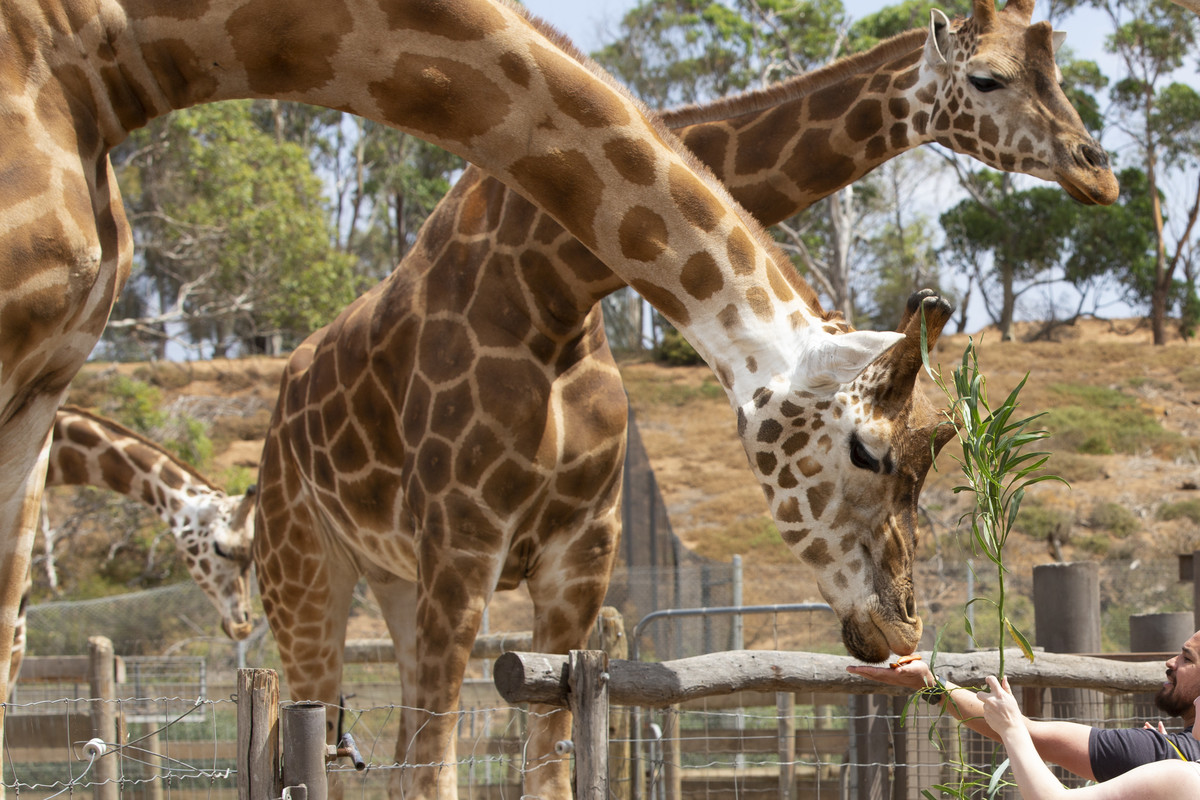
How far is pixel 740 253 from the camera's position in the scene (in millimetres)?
3203

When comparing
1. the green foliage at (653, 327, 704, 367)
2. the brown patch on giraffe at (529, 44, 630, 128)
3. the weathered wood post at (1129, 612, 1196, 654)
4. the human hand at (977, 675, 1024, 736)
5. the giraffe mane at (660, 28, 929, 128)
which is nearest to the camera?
the human hand at (977, 675, 1024, 736)

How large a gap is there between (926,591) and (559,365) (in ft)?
51.3

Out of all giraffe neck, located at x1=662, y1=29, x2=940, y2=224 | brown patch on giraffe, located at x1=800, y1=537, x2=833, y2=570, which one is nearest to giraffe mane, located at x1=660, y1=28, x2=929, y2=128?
giraffe neck, located at x1=662, y1=29, x2=940, y2=224

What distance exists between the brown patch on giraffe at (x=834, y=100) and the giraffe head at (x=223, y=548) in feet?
21.4

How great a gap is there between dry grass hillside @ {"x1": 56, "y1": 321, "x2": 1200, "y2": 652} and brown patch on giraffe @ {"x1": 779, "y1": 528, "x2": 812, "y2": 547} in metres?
12.9

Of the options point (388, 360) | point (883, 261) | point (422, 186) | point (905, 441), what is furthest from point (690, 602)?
point (883, 261)

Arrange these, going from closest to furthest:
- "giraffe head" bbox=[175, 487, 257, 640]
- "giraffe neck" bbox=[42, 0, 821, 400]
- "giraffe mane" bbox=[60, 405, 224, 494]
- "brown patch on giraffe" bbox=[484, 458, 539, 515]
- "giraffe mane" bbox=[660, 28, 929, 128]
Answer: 1. "giraffe neck" bbox=[42, 0, 821, 400]
2. "brown patch on giraffe" bbox=[484, 458, 539, 515]
3. "giraffe mane" bbox=[660, 28, 929, 128]
4. "giraffe mane" bbox=[60, 405, 224, 494]
5. "giraffe head" bbox=[175, 487, 257, 640]

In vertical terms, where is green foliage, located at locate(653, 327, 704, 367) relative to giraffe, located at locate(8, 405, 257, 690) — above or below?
above

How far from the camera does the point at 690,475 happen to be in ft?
86.5

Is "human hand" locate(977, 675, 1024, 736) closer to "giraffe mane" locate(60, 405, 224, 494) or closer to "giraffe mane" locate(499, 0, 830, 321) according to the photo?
"giraffe mane" locate(499, 0, 830, 321)

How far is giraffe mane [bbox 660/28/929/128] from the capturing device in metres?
4.40

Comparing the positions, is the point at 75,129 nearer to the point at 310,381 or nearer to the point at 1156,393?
the point at 310,381

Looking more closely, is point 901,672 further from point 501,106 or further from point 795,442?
point 501,106

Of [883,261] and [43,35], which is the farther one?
[883,261]
